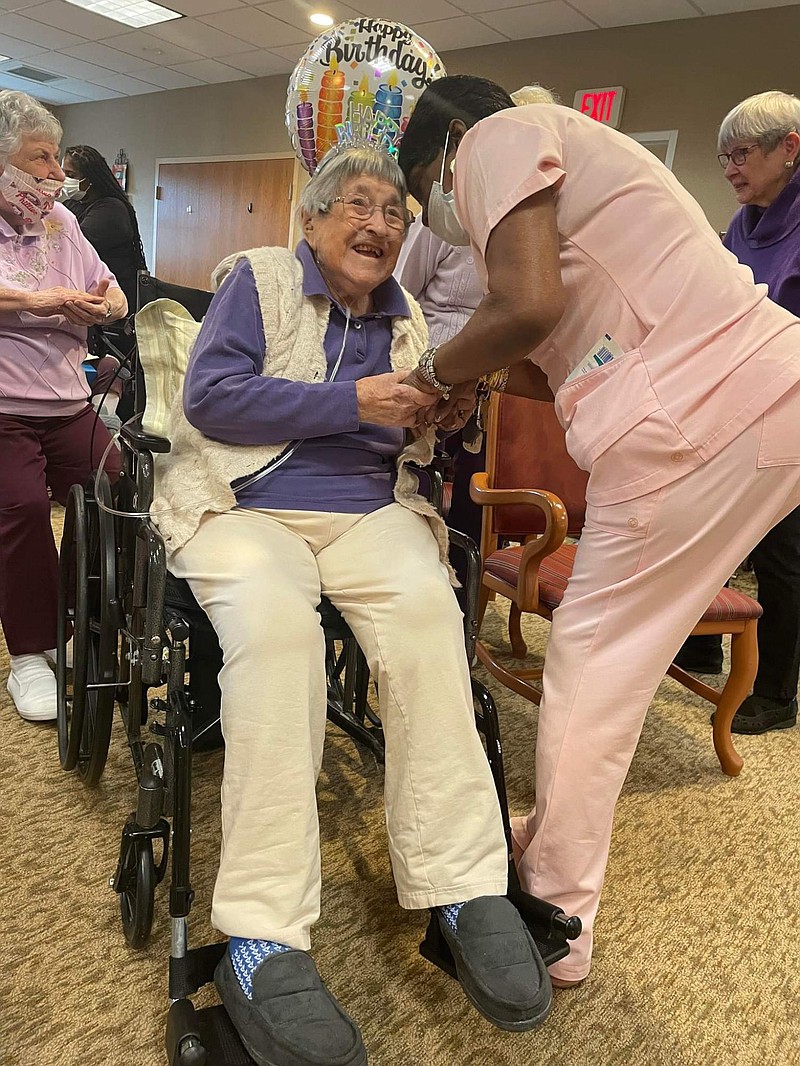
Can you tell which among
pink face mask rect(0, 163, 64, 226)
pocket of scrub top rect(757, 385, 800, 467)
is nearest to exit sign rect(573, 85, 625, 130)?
pink face mask rect(0, 163, 64, 226)

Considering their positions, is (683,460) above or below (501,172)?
below

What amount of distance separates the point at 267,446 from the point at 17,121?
3.52 feet

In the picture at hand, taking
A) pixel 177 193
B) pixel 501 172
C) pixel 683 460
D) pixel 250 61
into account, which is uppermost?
pixel 250 61

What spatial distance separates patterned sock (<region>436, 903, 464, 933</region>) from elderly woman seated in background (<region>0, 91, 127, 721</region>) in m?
1.20

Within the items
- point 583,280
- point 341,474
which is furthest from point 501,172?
point 341,474

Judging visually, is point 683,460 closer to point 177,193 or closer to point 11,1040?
point 11,1040

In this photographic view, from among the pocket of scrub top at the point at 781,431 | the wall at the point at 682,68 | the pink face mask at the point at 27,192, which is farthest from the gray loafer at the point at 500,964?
the wall at the point at 682,68

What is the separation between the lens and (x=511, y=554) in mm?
2166

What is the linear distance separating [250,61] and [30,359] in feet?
18.7

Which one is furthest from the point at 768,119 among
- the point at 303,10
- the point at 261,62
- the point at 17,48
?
the point at 17,48

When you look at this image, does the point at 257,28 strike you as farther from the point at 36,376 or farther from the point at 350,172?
the point at 350,172

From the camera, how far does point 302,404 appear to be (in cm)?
136

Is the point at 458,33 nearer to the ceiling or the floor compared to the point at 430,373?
nearer to the ceiling

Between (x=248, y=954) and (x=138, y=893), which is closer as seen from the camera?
(x=248, y=954)
